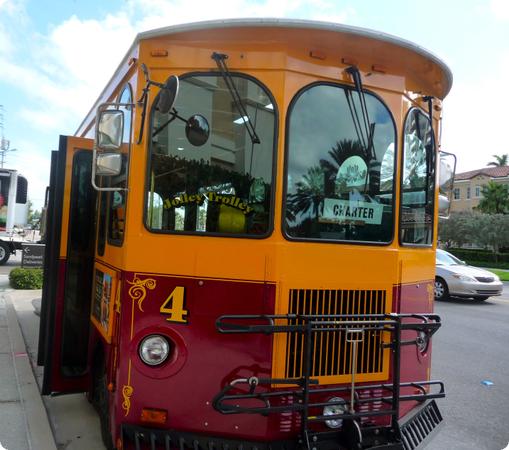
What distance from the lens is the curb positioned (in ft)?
12.1

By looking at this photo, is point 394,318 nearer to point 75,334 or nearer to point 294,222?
point 294,222

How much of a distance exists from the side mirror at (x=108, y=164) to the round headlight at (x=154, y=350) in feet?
3.27

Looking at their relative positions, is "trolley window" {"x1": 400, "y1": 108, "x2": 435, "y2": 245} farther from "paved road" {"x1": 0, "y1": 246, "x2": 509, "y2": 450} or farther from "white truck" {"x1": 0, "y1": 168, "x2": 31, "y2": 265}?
"white truck" {"x1": 0, "y1": 168, "x2": 31, "y2": 265}

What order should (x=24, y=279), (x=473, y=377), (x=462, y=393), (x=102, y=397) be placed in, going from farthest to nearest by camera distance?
(x=24, y=279) < (x=473, y=377) < (x=462, y=393) < (x=102, y=397)

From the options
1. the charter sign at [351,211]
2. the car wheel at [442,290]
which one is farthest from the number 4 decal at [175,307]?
the car wheel at [442,290]

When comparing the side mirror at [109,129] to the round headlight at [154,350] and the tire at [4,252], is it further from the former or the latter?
the tire at [4,252]

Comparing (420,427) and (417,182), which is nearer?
(420,427)

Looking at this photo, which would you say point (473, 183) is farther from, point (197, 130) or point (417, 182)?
point (197, 130)

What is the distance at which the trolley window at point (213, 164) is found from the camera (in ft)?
9.49

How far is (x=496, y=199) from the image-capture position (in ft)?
169

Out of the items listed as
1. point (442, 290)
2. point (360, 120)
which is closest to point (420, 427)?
point (360, 120)

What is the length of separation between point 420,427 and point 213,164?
Result: 2.20 m

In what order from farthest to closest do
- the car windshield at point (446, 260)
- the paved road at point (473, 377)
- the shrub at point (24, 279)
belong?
the car windshield at point (446, 260) < the shrub at point (24, 279) < the paved road at point (473, 377)

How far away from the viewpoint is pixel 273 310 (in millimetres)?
2779
